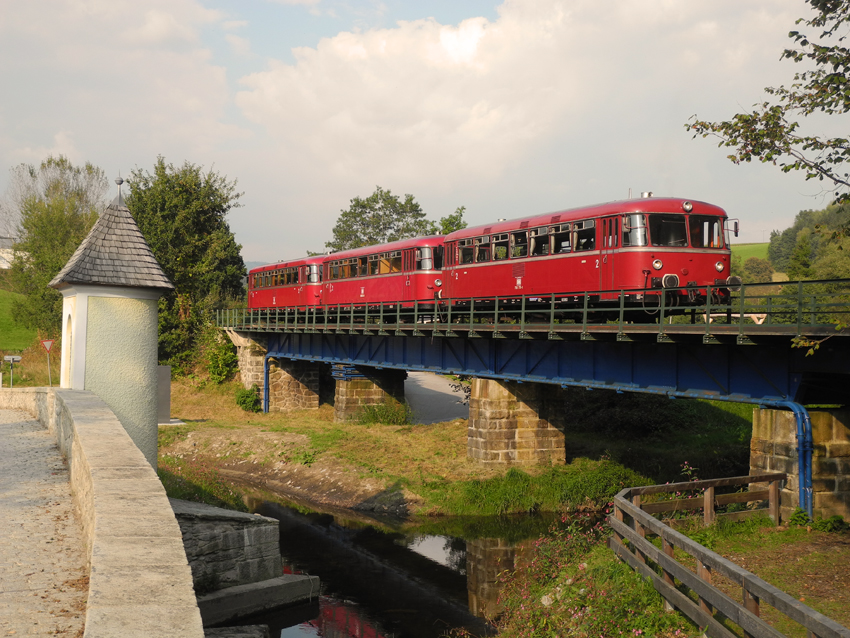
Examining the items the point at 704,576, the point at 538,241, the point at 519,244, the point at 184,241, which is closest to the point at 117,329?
the point at 704,576

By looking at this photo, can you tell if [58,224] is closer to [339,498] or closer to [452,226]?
[452,226]

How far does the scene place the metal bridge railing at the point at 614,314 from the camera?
1462 centimetres

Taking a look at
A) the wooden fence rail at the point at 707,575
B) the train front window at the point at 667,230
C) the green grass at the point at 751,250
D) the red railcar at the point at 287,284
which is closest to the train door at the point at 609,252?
the train front window at the point at 667,230

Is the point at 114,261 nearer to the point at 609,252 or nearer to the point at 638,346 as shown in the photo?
the point at 638,346

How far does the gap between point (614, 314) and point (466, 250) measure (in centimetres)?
581

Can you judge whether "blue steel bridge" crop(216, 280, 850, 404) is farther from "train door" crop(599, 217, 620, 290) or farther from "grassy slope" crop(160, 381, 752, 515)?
"grassy slope" crop(160, 381, 752, 515)

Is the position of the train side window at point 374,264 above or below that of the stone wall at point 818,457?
above

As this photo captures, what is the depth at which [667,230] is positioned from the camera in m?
19.4

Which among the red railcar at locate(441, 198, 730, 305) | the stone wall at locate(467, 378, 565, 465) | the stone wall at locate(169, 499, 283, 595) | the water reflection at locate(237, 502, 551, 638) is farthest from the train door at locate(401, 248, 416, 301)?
the stone wall at locate(169, 499, 283, 595)

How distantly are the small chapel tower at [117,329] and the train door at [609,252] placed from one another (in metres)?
11.1

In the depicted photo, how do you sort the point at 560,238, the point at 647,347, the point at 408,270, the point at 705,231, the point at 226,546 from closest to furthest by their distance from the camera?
the point at 226,546 < the point at 647,347 < the point at 705,231 < the point at 560,238 < the point at 408,270

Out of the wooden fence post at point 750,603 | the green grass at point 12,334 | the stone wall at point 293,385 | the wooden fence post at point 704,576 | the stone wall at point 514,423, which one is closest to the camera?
the wooden fence post at point 750,603

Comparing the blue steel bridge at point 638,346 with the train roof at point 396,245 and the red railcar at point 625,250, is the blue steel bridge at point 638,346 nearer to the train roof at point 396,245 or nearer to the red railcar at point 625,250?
the red railcar at point 625,250

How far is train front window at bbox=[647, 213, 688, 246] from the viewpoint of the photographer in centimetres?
1923
